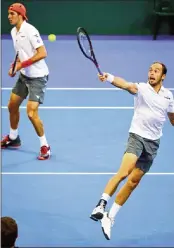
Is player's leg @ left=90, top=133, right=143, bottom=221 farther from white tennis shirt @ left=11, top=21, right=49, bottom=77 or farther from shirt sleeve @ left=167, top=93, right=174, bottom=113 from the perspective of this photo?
white tennis shirt @ left=11, top=21, right=49, bottom=77

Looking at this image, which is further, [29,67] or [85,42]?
[29,67]

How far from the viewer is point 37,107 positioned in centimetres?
912

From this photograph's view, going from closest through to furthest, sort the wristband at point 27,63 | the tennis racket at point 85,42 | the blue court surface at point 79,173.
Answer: the blue court surface at point 79,173, the tennis racket at point 85,42, the wristband at point 27,63

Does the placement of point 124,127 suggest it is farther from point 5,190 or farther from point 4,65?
point 4,65

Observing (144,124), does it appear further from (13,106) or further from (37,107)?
(13,106)

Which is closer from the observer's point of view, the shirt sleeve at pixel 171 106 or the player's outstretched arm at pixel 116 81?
the player's outstretched arm at pixel 116 81

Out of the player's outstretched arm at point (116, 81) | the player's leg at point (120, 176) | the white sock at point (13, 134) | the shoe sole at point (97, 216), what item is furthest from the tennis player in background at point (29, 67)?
the shoe sole at point (97, 216)

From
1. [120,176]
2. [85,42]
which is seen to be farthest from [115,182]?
[85,42]

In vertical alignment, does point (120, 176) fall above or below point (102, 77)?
below

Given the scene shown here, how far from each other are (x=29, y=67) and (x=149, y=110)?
2724 mm

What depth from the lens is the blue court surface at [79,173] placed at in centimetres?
709

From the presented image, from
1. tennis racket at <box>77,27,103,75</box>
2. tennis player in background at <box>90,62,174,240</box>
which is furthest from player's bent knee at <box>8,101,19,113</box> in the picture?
tennis player in background at <box>90,62,174,240</box>

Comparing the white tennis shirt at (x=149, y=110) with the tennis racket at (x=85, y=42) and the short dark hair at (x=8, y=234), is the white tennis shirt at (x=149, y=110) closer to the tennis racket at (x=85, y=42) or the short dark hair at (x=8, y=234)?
the tennis racket at (x=85, y=42)

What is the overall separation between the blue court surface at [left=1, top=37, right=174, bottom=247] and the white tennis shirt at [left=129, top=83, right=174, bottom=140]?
1.13m
